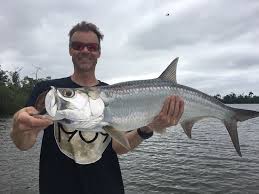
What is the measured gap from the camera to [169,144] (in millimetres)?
29047

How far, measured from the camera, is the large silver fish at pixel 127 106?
4.16 meters

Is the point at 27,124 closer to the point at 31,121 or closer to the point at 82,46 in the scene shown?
the point at 31,121

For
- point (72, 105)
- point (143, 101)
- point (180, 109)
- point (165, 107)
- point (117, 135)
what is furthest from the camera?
point (180, 109)

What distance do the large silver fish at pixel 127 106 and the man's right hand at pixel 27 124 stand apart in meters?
0.14

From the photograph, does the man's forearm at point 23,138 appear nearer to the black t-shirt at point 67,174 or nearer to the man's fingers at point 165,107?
the black t-shirt at point 67,174

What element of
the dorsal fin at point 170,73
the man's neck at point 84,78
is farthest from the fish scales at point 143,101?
the man's neck at point 84,78

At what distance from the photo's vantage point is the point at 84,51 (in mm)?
5355

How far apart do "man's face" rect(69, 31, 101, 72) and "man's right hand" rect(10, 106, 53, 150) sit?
1335mm

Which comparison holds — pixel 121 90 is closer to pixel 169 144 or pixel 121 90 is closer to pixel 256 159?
pixel 256 159

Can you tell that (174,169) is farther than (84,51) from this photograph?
Yes

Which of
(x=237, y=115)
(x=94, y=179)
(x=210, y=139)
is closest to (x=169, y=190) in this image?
(x=237, y=115)

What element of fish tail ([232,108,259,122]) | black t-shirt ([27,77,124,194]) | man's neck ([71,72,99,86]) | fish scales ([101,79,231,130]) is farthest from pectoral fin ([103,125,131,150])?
fish tail ([232,108,259,122])

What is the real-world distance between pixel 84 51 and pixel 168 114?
1.50 meters

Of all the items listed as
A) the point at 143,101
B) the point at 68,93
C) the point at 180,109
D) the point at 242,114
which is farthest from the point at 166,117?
the point at 68,93
